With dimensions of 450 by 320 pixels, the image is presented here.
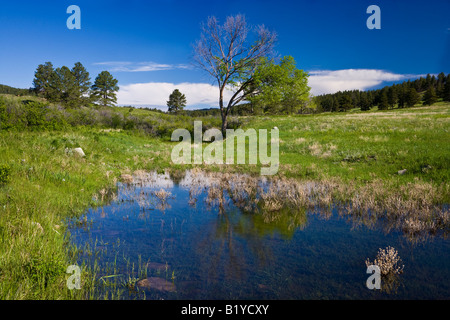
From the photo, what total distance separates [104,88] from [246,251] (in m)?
81.9

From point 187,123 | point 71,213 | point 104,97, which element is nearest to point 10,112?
point 71,213

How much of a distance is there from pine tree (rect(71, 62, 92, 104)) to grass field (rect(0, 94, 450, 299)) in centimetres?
5440

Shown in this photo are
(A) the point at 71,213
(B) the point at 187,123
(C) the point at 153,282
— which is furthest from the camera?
(B) the point at 187,123

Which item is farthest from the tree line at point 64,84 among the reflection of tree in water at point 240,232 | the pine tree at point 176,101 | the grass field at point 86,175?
the reflection of tree in water at point 240,232

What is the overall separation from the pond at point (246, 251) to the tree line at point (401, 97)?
114 meters

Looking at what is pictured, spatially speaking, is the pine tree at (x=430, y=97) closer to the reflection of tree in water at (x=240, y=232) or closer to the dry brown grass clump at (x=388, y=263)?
the reflection of tree in water at (x=240, y=232)

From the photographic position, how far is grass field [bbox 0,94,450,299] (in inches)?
175

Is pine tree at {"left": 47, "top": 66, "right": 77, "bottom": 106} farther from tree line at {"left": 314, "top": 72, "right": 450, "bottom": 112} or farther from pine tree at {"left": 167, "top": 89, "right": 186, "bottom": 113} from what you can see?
tree line at {"left": 314, "top": 72, "right": 450, "bottom": 112}

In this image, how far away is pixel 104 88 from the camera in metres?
76.2

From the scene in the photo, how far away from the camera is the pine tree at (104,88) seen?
246 feet

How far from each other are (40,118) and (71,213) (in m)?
13.5

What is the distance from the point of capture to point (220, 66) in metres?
33.2

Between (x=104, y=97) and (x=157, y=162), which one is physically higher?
(x=104, y=97)

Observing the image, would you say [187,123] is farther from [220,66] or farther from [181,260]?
[181,260]
